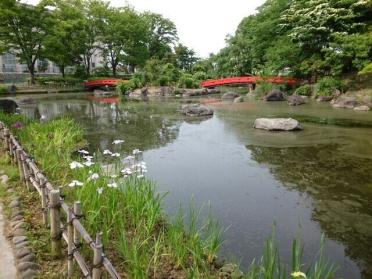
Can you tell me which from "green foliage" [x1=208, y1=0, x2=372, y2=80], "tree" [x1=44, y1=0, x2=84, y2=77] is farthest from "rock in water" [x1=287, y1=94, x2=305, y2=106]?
"tree" [x1=44, y1=0, x2=84, y2=77]

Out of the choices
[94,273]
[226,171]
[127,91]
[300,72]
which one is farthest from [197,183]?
[127,91]

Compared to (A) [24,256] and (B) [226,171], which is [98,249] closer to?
(A) [24,256]

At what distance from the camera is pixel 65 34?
37.8 meters

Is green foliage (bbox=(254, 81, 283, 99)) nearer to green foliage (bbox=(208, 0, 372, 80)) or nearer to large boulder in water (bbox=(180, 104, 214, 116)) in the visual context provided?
green foliage (bbox=(208, 0, 372, 80))

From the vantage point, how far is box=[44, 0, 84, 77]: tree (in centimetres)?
3719

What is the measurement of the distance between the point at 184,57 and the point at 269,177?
1990 inches

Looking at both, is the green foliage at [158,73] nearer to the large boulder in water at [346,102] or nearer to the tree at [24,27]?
the tree at [24,27]

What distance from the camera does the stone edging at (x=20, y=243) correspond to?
11.3ft

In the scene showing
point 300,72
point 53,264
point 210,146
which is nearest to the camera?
point 53,264

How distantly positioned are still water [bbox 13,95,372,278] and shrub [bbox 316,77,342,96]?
29.3ft

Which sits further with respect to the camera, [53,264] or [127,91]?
[127,91]

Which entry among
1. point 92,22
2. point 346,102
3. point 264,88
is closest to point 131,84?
point 92,22

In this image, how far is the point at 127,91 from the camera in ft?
120

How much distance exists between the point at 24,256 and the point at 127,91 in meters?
33.7
